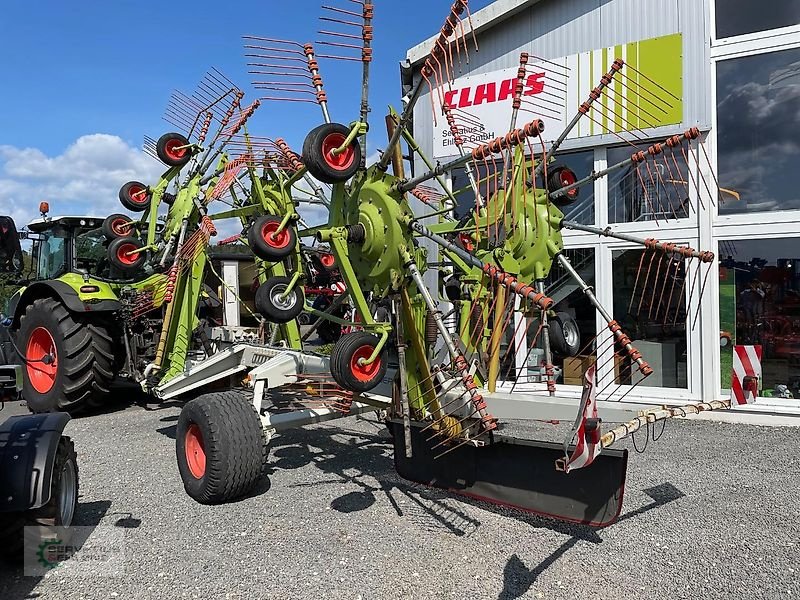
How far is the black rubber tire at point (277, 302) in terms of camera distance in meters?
4.58

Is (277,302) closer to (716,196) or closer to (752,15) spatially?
(716,196)

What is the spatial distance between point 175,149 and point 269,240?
2854 millimetres

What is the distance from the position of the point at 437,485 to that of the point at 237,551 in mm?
1453

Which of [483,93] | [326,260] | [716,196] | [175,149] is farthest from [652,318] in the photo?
[175,149]

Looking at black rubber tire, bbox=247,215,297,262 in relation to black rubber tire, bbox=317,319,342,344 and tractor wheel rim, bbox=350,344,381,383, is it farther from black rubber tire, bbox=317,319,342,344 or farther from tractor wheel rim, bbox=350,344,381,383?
black rubber tire, bbox=317,319,342,344

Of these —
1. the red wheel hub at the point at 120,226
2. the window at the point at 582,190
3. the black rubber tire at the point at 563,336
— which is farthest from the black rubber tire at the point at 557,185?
the red wheel hub at the point at 120,226

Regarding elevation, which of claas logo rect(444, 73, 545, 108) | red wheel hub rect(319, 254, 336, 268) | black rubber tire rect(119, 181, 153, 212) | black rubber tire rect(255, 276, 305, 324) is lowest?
black rubber tire rect(255, 276, 305, 324)

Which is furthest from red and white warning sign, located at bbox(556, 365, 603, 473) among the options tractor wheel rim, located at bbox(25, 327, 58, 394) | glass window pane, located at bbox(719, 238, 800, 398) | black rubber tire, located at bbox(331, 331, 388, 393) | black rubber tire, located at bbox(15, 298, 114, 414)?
tractor wheel rim, located at bbox(25, 327, 58, 394)

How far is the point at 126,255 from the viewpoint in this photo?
251 inches

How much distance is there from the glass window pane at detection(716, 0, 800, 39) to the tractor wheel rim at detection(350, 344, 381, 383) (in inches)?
247

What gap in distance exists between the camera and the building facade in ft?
23.9

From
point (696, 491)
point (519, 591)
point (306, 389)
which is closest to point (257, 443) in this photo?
point (306, 389)

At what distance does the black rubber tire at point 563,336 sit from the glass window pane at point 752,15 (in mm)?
4751

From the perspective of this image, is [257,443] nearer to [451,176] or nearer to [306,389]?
[306,389]
